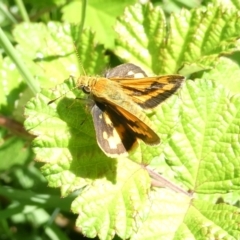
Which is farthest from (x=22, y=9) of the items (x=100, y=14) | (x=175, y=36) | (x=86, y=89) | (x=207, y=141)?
(x=207, y=141)

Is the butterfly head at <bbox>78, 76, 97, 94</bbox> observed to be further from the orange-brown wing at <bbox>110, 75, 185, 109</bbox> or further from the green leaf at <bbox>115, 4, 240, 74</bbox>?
the green leaf at <bbox>115, 4, 240, 74</bbox>

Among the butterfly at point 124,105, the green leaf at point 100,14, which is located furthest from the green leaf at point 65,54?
the green leaf at point 100,14

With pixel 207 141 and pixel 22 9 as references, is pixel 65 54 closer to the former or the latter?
pixel 22 9

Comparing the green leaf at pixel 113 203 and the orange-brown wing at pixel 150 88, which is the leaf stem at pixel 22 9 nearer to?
the orange-brown wing at pixel 150 88

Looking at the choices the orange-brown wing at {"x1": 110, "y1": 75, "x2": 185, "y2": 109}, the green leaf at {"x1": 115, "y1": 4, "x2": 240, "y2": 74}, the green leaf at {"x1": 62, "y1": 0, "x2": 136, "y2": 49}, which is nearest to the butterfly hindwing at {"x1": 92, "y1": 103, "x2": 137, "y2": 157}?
the orange-brown wing at {"x1": 110, "y1": 75, "x2": 185, "y2": 109}

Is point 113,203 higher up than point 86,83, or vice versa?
point 86,83

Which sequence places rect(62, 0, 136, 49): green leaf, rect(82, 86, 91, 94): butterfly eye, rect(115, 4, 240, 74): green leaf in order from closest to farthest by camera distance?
rect(82, 86, 91, 94): butterfly eye < rect(115, 4, 240, 74): green leaf < rect(62, 0, 136, 49): green leaf

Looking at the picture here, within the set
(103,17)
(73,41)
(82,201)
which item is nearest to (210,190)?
(82,201)
